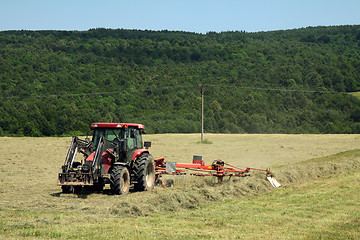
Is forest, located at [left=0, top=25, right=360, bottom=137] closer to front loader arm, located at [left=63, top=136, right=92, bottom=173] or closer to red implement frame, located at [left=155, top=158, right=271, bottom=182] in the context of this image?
red implement frame, located at [left=155, top=158, right=271, bottom=182]

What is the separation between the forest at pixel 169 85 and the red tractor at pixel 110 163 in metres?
45.5

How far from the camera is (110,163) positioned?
50.2 ft

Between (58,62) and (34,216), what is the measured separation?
8164cm

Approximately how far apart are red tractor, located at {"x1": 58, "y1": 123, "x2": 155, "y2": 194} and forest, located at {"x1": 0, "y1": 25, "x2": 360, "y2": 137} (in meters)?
45.5

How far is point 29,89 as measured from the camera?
72.5m

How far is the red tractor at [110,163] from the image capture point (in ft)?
46.7

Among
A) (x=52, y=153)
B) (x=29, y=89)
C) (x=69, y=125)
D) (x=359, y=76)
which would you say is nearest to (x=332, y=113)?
(x=359, y=76)

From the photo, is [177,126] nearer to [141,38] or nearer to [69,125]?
[69,125]

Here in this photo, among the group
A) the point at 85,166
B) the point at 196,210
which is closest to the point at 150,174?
the point at 85,166

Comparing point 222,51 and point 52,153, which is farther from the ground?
point 222,51

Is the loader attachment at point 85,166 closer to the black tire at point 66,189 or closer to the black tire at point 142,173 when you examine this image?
the black tire at point 66,189

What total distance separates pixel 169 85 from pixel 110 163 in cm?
7197

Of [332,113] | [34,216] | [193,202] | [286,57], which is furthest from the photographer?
[286,57]

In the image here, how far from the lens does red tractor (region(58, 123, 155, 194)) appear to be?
1424cm
